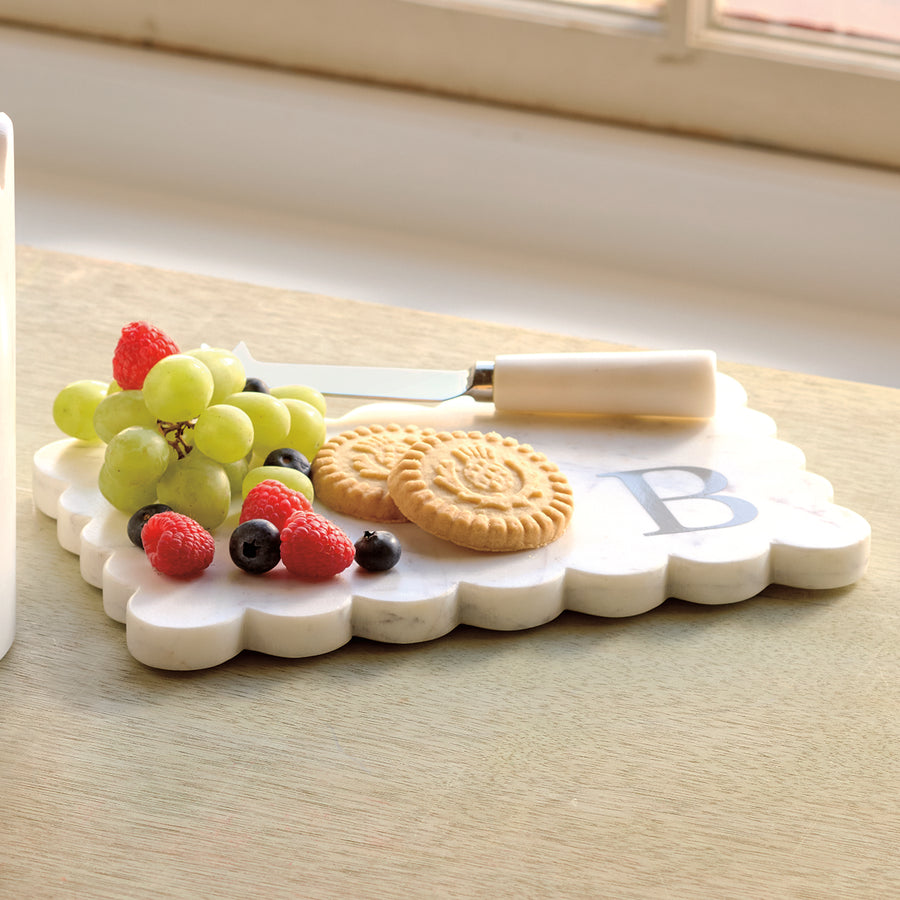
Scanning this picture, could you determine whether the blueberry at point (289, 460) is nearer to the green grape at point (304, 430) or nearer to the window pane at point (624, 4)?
the green grape at point (304, 430)

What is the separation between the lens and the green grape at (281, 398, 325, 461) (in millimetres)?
1014

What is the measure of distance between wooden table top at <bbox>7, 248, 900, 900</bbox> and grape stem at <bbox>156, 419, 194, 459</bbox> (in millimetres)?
122

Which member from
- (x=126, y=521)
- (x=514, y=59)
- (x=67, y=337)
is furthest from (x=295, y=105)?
(x=126, y=521)

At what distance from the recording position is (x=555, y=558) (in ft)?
3.05

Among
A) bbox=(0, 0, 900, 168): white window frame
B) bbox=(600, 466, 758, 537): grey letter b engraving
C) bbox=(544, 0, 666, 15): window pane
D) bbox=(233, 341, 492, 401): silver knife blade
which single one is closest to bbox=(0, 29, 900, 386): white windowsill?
bbox=(0, 0, 900, 168): white window frame

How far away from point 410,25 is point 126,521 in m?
1.35

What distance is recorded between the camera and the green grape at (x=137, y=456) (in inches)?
35.9

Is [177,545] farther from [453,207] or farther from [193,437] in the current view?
[453,207]

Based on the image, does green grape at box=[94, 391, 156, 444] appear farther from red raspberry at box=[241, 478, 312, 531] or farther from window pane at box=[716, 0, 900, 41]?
window pane at box=[716, 0, 900, 41]

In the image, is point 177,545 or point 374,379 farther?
point 374,379

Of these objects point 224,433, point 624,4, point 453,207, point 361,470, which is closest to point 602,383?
point 361,470

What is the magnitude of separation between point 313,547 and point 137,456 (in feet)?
0.52

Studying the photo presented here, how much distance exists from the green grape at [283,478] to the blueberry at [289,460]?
1cm

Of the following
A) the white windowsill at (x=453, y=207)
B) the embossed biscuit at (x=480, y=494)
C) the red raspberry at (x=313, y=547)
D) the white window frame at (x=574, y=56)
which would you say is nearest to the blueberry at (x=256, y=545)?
the red raspberry at (x=313, y=547)
